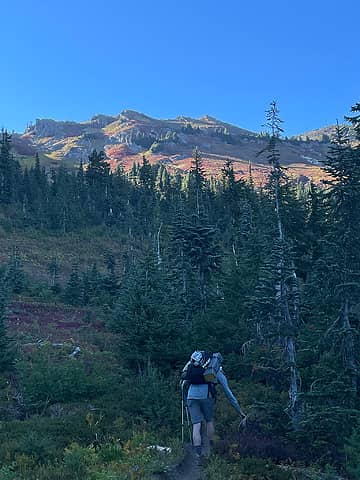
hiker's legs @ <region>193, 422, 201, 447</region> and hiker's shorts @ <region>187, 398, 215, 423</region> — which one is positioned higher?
hiker's shorts @ <region>187, 398, 215, 423</region>

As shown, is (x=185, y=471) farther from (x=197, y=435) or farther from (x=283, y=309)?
(x=283, y=309)

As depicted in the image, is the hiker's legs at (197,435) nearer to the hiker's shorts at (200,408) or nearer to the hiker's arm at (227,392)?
the hiker's shorts at (200,408)

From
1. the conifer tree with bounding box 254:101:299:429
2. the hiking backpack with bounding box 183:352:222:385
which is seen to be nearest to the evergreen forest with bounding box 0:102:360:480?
the conifer tree with bounding box 254:101:299:429

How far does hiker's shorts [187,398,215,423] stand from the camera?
9.35 metres

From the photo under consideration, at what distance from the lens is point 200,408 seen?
9.47m

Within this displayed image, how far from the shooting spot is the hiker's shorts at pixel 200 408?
9352 mm

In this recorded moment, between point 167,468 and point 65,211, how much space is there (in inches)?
2812

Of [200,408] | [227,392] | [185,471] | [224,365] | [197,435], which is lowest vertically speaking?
[224,365]

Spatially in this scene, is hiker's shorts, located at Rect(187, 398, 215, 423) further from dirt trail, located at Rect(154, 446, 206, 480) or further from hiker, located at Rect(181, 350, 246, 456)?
dirt trail, located at Rect(154, 446, 206, 480)

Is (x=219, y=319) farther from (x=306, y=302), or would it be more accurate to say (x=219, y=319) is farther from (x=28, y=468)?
(x=28, y=468)

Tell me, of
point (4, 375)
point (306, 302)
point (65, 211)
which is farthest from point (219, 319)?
point (65, 211)

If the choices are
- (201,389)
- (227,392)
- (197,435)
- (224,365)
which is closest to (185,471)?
(197,435)

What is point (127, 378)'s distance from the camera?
1845 centimetres

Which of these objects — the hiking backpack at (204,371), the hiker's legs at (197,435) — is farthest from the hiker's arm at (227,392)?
the hiker's legs at (197,435)
